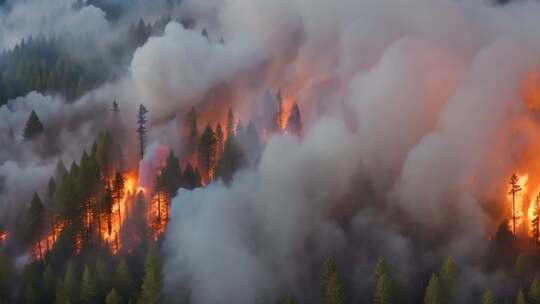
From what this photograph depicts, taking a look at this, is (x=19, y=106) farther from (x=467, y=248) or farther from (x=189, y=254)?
(x=467, y=248)

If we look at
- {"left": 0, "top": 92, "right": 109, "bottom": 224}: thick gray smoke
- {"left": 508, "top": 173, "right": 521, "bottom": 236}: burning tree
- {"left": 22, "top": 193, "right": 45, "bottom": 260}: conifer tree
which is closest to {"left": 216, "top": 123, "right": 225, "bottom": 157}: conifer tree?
{"left": 0, "top": 92, "right": 109, "bottom": 224}: thick gray smoke

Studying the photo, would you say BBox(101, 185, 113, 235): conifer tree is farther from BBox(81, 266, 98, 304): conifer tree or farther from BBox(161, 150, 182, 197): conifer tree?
BBox(81, 266, 98, 304): conifer tree

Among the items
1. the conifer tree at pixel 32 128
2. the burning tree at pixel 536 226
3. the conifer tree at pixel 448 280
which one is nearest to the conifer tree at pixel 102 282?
the conifer tree at pixel 448 280

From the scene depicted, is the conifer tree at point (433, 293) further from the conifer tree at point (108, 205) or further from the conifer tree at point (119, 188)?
the conifer tree at point (108, 205)

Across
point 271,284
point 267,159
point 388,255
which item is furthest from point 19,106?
point 388,255

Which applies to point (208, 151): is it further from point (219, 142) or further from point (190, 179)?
point (190, 179)

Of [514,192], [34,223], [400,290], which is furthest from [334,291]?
[34,223]
